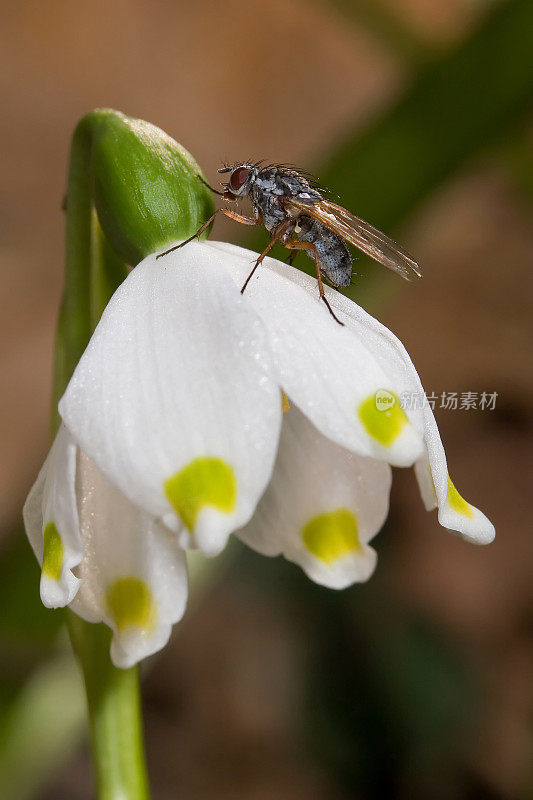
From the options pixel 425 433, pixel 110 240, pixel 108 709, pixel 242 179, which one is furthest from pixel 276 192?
pixel 108 709

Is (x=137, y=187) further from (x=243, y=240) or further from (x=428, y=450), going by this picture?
(x=243, y=240)

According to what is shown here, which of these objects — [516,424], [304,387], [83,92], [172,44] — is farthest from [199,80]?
[304,387]

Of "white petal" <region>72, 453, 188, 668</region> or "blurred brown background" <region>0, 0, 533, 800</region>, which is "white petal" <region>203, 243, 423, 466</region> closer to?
"white petal" <region>72, 453, 188, 668</region>

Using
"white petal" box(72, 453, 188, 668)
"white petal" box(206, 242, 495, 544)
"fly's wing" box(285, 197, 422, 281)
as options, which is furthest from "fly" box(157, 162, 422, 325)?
"white petal" box(72, 453, 188, 668)

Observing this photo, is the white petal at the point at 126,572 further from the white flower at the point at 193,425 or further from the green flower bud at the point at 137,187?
the green flower bud at the point at 137,187

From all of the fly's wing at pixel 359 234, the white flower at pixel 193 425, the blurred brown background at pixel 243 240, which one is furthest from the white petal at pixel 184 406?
the blurred brown background at pixel 243 240

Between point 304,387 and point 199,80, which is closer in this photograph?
point 304,387

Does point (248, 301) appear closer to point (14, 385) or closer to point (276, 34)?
point (14, 385)
